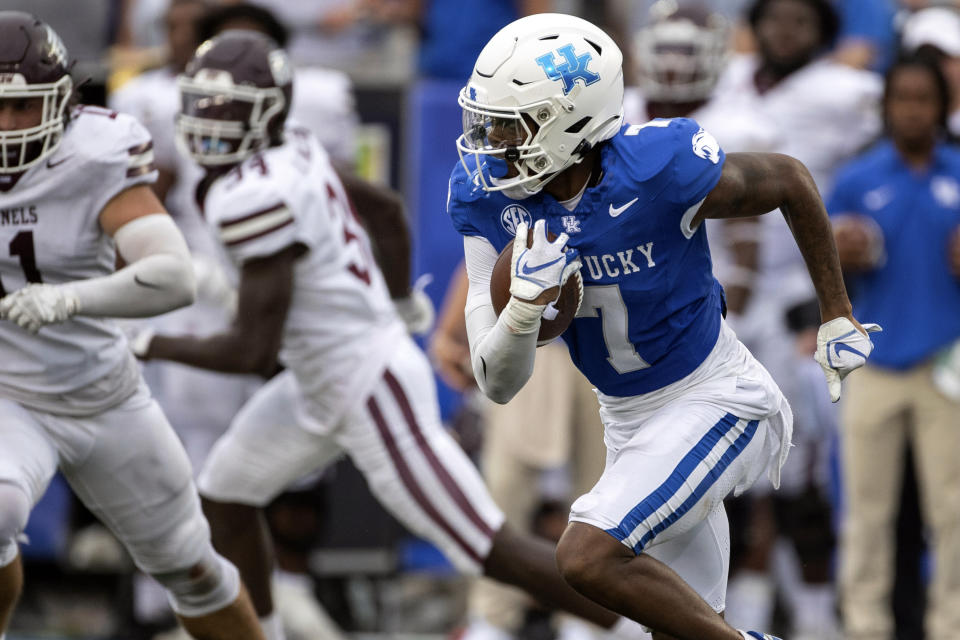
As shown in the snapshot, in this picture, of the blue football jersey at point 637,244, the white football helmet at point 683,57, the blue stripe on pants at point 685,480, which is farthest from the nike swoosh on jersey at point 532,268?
the white football helmet at point 683,57

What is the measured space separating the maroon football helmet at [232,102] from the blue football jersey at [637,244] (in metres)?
1.25

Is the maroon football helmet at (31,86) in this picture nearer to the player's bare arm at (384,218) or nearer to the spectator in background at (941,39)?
the player's bare arm at (384,218)

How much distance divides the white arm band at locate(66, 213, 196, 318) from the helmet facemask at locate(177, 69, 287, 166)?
0.80 m

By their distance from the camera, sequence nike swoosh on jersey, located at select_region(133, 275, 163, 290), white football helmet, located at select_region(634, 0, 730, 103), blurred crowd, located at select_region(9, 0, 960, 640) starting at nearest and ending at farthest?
nike swoosh on jersey, located at select_region(133, 275, 163, 290)
blurred crowd, located at select_region(9, 0, 960, 640)
white football helmet, located at select_region(634, 0, 730, 103)

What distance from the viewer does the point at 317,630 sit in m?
6.31

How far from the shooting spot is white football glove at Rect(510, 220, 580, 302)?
3.58 meters

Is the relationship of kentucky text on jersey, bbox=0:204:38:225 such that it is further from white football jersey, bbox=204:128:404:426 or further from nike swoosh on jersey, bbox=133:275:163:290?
white football jersey, bbox=204:128:404:426

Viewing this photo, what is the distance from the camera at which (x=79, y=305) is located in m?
4.05

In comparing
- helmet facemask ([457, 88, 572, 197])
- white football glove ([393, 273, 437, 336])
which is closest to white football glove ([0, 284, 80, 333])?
helmet facemask ([457, 88, 572, 197])

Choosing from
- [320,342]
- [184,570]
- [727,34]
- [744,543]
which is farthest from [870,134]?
[184,570]

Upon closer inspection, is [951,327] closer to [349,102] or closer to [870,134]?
[870,134]

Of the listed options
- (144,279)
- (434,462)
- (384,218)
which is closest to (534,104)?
(144,279)

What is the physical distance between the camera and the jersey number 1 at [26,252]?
419 cm

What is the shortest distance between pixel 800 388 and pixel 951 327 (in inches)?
25.5
